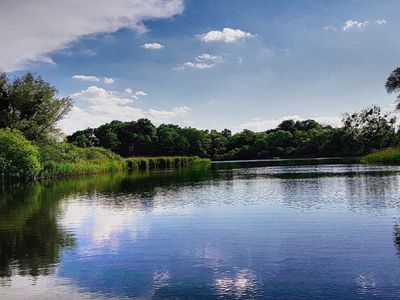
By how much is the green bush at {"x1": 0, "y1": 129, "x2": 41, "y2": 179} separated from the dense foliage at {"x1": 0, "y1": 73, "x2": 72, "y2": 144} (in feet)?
30.9

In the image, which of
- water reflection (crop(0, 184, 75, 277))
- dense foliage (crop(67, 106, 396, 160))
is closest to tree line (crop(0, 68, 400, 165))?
dense foliage (crop(67, 106, 396, 160))

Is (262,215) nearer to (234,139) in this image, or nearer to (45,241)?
(45,241)

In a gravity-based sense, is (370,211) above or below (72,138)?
below

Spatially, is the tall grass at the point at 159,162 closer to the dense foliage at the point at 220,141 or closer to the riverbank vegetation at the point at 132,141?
the riverbank vegetation at the point at 132,141

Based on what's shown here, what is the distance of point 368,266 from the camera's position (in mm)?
9711

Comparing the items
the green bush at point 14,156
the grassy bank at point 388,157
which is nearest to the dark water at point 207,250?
the green bush at point 14,156

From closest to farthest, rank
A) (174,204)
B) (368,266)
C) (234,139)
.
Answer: (368,266), (174,204), (234,139)

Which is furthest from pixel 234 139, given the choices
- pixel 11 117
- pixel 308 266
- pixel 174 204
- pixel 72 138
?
pixel 308 266

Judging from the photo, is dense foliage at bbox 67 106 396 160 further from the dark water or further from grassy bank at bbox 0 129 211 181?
the dark water

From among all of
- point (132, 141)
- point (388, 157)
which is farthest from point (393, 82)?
point (132, 141)

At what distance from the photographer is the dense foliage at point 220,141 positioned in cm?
12031

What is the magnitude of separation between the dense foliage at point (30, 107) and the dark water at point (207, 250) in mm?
34523

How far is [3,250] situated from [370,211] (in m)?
12.9

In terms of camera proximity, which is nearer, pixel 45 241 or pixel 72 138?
pixel 45 241
